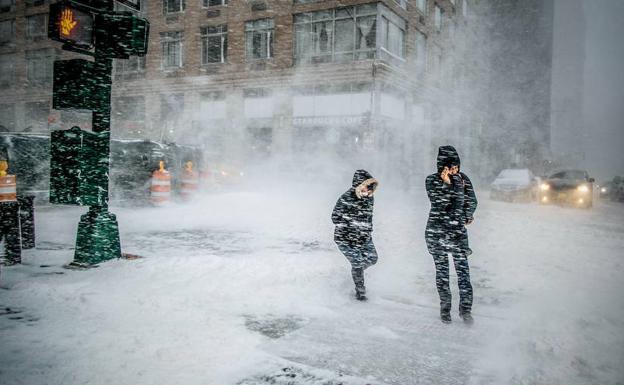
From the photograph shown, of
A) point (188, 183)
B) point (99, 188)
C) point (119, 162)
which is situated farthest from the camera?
point (188, 183)

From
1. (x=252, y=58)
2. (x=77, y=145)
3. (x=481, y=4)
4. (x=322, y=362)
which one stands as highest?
(x=481, y=4)

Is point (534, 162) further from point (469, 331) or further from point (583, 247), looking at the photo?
point (469, 331)

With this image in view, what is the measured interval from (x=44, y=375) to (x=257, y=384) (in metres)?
1.51

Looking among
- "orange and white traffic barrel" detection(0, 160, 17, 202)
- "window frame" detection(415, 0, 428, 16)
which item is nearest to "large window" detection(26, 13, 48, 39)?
"window frame" detection(415, 0, 428, 16)

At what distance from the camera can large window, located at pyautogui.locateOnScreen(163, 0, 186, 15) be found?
28986 mm

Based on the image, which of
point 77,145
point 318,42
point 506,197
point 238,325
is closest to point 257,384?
point 238,325

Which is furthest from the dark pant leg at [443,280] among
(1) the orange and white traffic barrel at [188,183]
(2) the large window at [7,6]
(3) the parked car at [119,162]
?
(2) the large window at [7,6]

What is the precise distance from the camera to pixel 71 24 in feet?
18.2

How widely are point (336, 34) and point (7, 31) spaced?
97.0 ft

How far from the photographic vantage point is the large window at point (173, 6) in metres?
29.0

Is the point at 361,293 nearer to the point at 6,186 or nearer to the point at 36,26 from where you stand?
the point at 6,186

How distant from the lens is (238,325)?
13.3ft

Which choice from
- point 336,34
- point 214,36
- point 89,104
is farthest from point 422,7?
point 89,104

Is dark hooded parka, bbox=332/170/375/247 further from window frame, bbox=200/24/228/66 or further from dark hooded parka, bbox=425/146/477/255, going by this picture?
window frame, bbox=200/24/228/66
